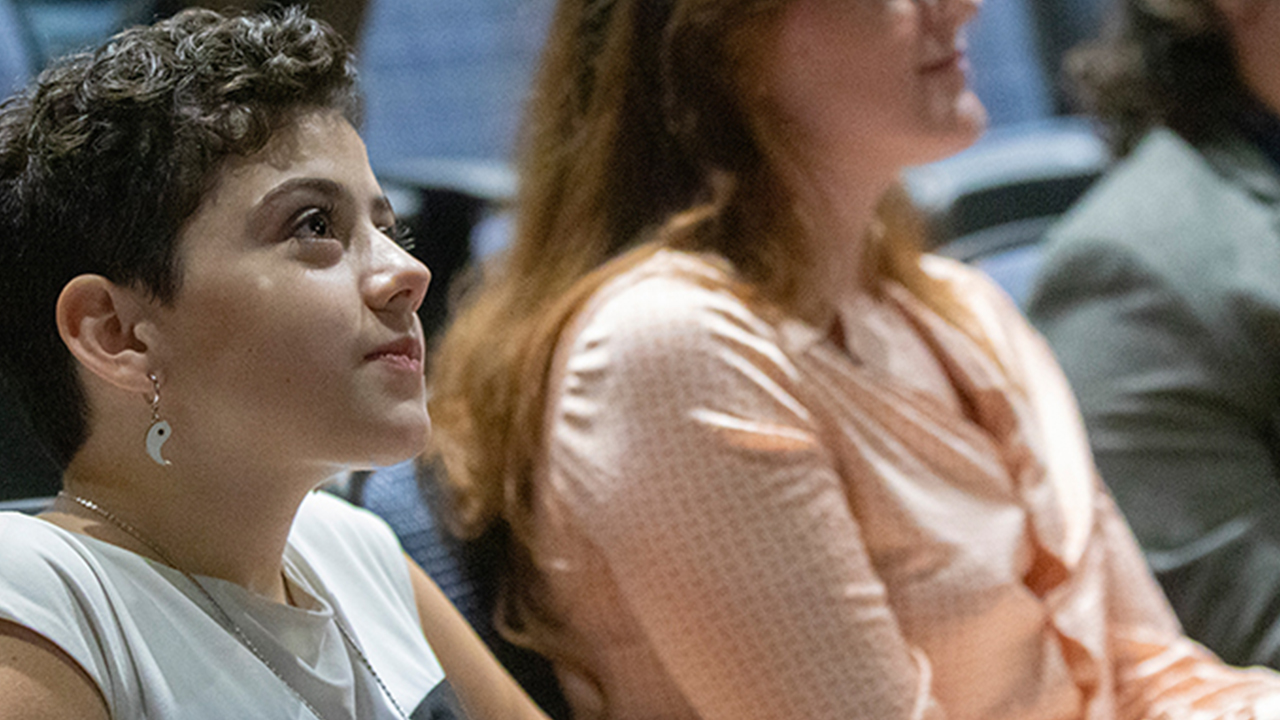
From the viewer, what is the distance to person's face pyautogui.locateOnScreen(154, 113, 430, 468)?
832 millimetres

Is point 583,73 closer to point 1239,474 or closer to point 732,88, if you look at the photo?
point 732,88

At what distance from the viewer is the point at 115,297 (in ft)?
2.72

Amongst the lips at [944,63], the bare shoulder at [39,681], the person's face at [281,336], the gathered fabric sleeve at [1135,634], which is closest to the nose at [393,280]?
the person's face at [281,336]

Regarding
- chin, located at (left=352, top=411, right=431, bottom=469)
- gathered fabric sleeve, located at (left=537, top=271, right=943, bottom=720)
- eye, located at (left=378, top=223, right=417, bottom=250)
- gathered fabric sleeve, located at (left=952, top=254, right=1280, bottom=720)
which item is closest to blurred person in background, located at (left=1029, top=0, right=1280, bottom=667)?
gathered fabric sleeve, located at (left=952, top=254, right=1280, bottom=720)

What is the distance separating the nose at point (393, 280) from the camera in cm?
87

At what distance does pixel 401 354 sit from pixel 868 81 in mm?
609

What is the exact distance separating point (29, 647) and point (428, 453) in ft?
1.85

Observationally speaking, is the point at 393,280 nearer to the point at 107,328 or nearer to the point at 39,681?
the point at 107,328

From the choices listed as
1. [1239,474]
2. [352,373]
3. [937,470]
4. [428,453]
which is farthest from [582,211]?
[1239,474]

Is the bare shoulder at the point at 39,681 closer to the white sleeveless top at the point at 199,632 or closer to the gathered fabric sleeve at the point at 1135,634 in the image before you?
the white sleeveless top at the point at 199,632

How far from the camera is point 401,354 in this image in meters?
0.87

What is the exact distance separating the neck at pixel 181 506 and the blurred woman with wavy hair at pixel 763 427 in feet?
1.17

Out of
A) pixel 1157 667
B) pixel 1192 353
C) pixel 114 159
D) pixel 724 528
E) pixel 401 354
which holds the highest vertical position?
pixel 114 159

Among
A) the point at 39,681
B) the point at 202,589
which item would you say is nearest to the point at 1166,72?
the point at 202,589
